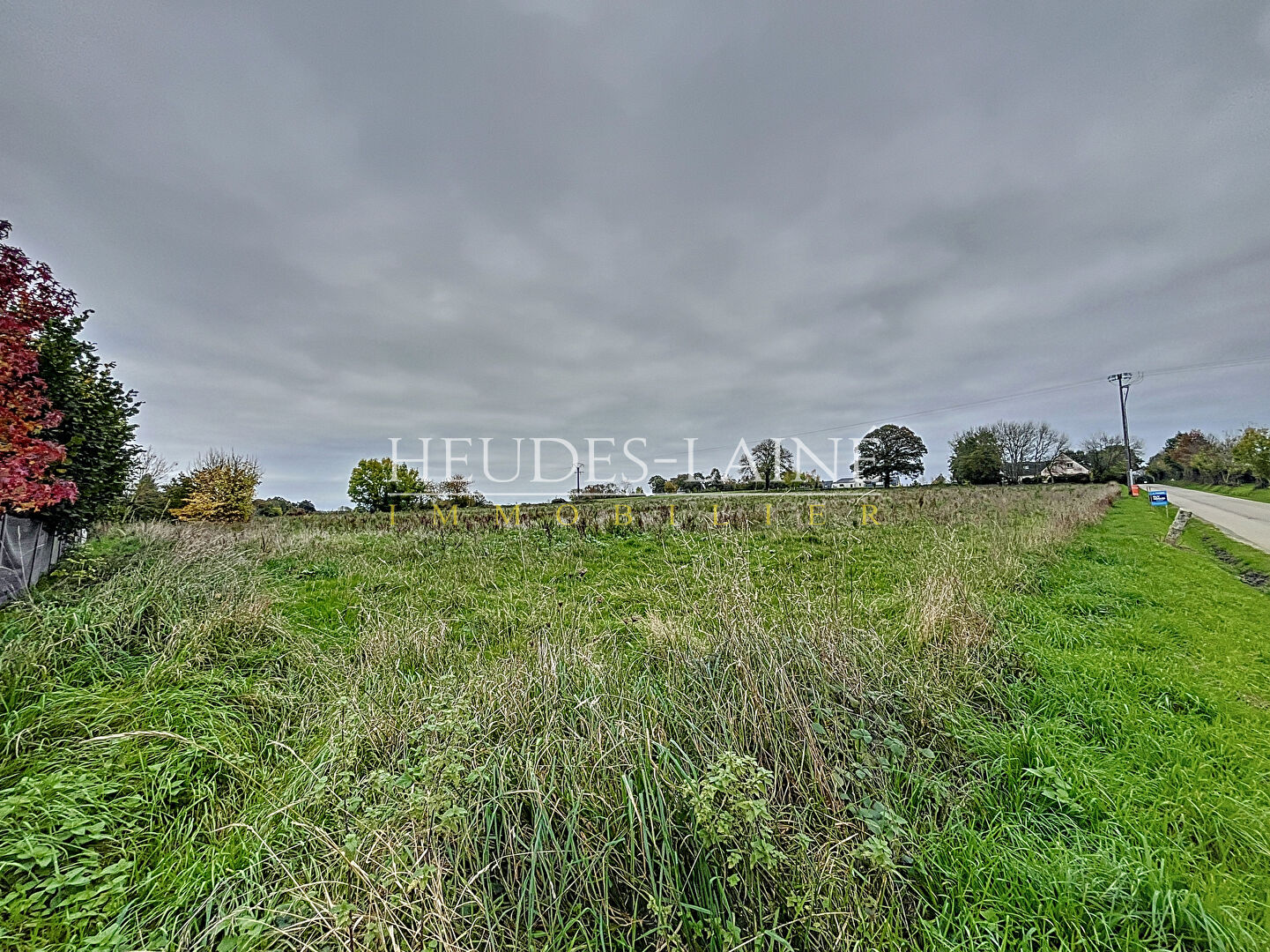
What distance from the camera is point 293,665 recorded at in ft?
13.1

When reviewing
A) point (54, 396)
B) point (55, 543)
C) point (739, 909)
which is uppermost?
point (54, 396)

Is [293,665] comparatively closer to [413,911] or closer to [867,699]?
[413,911]

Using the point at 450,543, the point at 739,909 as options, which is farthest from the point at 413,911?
the point at 450,543

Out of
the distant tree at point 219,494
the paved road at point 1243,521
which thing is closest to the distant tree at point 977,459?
the paved road at point 1243,521

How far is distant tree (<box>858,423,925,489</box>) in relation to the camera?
5319 centimetres

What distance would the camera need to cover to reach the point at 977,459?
46656mm

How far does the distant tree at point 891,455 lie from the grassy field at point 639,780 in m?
53.6

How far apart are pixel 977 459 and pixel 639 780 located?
2236 inches

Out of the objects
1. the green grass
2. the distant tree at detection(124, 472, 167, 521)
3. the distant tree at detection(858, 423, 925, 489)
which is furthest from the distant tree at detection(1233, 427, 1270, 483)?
the distant tree at detection(124, 472, 167, 521)

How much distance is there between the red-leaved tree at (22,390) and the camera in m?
4.02

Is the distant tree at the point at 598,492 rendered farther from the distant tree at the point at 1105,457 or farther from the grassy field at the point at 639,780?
the distant tree at the point at 1105,457

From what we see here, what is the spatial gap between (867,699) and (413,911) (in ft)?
8.66

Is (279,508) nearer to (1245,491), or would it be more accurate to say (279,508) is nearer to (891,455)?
(891,455)

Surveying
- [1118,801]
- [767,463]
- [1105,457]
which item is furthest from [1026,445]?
[1118,801]
